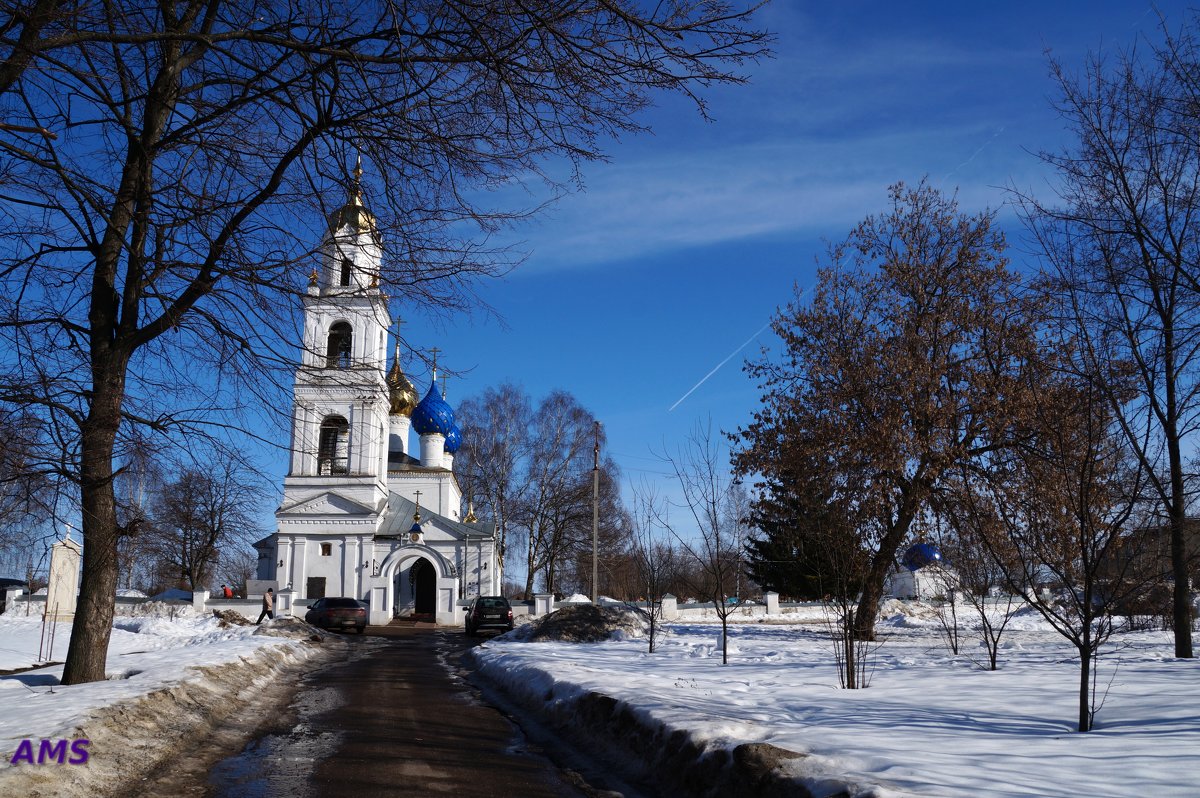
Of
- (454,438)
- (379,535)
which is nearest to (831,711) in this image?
(379,535)

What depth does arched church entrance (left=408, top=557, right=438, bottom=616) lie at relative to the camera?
4388cm

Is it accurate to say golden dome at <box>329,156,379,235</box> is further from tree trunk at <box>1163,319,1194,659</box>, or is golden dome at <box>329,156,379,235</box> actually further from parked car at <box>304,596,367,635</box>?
parked car at <box>304,596,367,635</box>

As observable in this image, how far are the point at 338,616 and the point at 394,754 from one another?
83.8ft

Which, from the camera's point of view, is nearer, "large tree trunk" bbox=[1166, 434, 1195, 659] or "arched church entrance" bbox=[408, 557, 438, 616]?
"large tree trunk" bbox=[1166, 434, 1195, 659]

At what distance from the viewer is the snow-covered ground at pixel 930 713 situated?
4.95 m

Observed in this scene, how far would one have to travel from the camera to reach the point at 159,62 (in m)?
7.89

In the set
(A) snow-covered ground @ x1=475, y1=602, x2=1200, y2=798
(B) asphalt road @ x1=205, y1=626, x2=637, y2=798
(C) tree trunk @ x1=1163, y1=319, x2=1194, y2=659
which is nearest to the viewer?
Result: (A) snow-covered ground @ x1=475, y1=602, x2=1200, y2=798

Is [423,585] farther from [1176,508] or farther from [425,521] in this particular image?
[1176,508]

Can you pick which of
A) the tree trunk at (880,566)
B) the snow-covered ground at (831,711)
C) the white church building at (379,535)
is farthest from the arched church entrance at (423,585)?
the tree trunk at (880,566)

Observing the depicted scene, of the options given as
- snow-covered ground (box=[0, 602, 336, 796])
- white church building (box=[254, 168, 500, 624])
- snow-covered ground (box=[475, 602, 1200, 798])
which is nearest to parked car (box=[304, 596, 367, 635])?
white church building (box=[254, 168, 500, 624])

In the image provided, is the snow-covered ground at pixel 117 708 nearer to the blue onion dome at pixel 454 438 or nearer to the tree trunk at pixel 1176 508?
the tree trunk at pixel 1176 508

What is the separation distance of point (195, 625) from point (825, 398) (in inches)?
831

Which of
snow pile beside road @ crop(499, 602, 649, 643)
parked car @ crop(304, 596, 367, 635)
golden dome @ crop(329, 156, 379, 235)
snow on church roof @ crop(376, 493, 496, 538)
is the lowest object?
parked car @ crop(304, 596, 367, 635)

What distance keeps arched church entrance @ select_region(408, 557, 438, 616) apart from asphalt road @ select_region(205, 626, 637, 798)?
3127 centimetres
